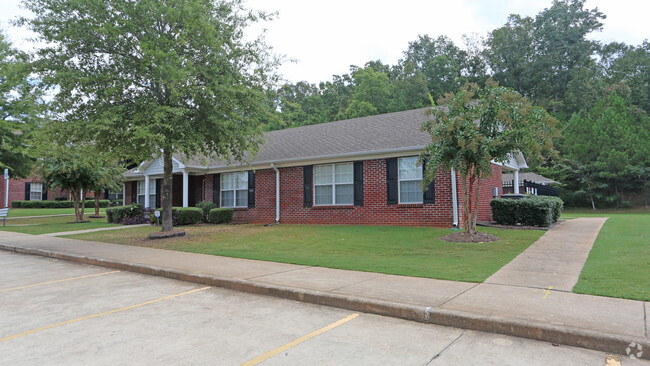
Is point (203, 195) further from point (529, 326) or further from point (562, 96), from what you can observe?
point (562, 96)

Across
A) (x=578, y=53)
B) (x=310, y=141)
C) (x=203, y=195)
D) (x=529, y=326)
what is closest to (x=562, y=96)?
(x=578, y=53)

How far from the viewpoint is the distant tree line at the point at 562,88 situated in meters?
35.8

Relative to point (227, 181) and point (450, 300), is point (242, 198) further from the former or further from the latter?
point (450, 300)

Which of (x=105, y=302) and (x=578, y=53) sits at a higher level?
(x=578, y=53)

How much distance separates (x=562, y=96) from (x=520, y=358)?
205ft

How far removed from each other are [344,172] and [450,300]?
39.5 feet

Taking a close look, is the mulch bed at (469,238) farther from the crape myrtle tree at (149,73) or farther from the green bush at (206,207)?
the green bush at (206,207)

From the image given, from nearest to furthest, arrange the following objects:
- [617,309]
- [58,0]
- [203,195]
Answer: [617,309] → [58,0] → [203,195]

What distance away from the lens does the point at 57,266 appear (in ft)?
31.8

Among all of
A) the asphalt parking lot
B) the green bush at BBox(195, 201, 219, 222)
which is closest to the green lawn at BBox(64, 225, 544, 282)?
the asphalt parking lot

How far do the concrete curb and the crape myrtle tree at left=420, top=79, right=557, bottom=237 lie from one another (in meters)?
6.61

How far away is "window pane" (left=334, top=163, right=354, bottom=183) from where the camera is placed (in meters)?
17.0

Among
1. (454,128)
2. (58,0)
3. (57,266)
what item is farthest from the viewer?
(58,0)

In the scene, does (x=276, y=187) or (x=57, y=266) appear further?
(x=276, y=187)
